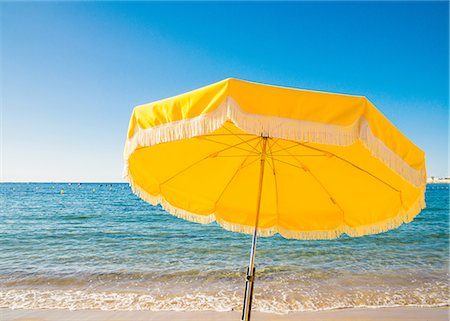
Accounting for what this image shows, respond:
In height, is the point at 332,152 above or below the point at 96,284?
above

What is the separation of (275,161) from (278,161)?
0.03 m

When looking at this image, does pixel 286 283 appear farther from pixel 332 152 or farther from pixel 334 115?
pixel 334 115

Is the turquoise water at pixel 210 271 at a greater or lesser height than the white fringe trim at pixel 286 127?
lesser

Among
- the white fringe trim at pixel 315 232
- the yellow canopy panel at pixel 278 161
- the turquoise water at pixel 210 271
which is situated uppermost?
the yellow canopy panel at pixel 278 161

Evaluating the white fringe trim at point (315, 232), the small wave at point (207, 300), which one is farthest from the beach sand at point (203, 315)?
the white fringe trim at point (315, 232)

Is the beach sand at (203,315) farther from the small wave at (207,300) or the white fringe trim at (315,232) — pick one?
the white fringe trim at (315,232)

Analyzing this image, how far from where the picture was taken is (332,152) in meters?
2.84

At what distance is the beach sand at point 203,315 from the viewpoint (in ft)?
18.0

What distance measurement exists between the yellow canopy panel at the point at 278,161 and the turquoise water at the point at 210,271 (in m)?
3.37

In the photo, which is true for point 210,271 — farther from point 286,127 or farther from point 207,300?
point 286,127

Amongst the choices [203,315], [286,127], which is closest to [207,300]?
[203,315]

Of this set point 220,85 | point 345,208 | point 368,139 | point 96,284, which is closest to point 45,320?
point 96,284

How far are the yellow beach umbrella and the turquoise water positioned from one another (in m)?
3.37

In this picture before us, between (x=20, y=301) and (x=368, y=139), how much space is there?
7203 mm
